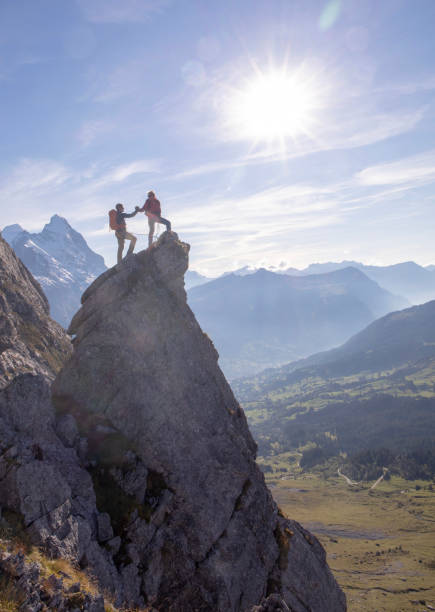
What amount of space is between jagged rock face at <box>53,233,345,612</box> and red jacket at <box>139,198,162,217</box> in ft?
11.7

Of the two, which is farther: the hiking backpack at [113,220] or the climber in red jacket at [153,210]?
the climber in red jacket at [153,210]

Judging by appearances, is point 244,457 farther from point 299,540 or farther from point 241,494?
point 299,540

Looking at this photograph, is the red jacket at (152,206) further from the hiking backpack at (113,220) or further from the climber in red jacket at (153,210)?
the hiking backpack at (113,220)

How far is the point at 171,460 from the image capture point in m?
26.3

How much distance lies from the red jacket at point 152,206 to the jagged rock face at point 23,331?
15314 millimetres

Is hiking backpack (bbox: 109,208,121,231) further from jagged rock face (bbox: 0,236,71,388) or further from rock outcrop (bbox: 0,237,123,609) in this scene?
rock outcrop (bbox: 0,237,123,609)

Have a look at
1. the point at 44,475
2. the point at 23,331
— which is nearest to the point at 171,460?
the point at 44,475

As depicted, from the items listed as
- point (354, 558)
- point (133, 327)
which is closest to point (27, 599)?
point (133, 327)

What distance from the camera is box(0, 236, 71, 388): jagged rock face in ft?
89.9

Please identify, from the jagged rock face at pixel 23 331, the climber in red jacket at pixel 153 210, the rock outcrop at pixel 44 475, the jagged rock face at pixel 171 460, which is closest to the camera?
the rock outcrop at pixel 44 475

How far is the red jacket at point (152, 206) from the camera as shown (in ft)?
119

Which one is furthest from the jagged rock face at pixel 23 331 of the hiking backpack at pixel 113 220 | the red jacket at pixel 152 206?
the red jacket at pixel 152 206

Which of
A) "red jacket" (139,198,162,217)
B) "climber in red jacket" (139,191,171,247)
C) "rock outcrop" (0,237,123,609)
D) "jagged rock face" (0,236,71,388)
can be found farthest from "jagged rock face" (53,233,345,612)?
"jagged rock face" (0,236,71,388)

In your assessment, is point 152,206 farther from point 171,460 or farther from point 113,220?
point 171,460
